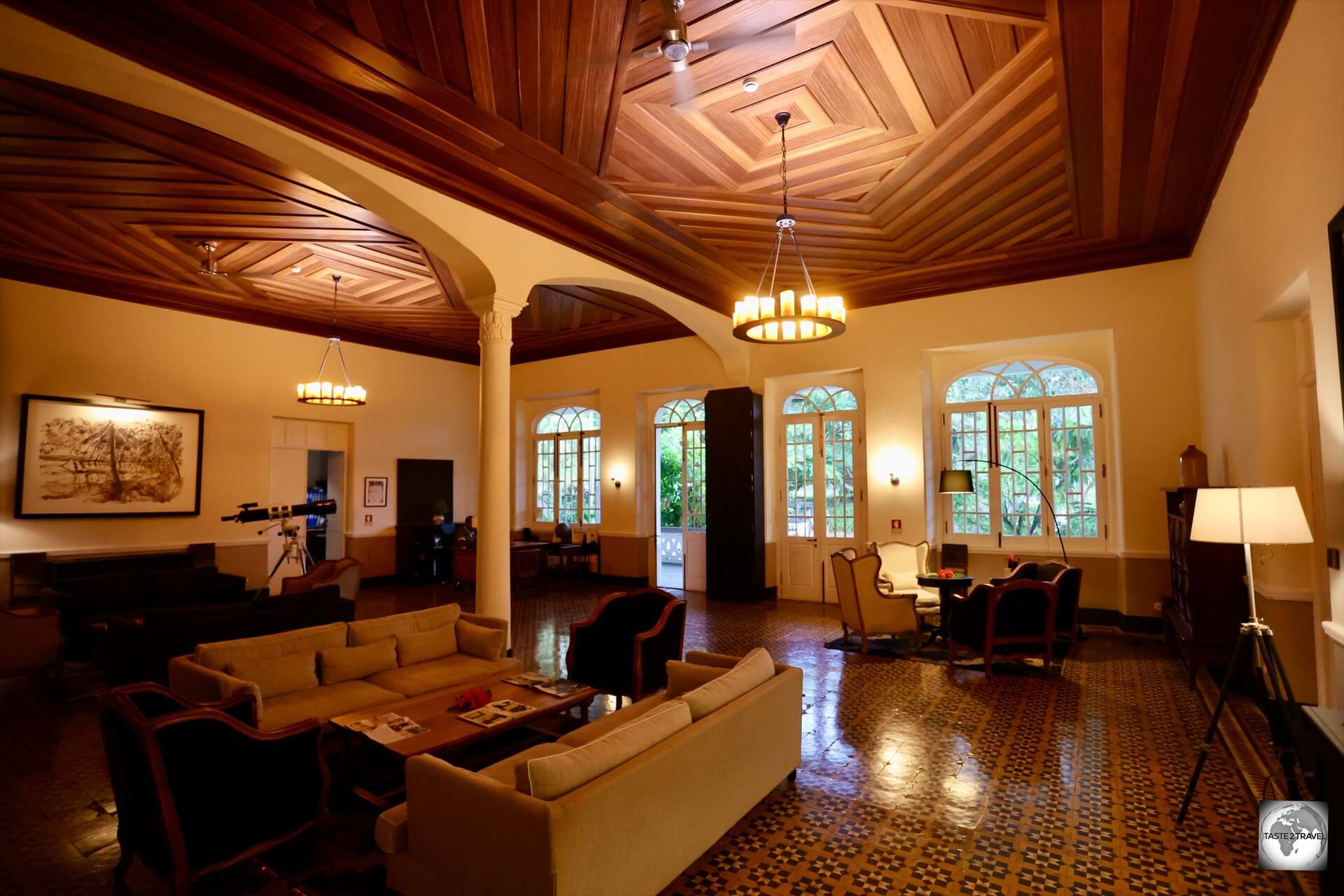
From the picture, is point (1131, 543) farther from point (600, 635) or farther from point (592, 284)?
point (592, 284)

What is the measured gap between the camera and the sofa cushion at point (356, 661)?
14.4 feet

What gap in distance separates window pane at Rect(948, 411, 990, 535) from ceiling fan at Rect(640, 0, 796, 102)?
19.0 ft

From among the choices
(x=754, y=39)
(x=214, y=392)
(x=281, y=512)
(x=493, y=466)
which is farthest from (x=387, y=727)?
(x=214, y=392)

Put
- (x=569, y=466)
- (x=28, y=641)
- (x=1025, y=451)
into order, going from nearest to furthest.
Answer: (x=28, y=641)
(x=1025, y=451)
(x=569, y=466)

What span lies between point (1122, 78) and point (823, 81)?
1855 mm

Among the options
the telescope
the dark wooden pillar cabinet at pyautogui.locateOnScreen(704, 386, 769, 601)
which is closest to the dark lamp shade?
the dark wooden pillar cabinet at pyautogui.locateOnScreen(704, 386, 769, 601)

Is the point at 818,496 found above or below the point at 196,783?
above

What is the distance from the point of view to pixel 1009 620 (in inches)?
228

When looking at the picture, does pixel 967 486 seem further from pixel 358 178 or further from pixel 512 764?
pixel 358 178

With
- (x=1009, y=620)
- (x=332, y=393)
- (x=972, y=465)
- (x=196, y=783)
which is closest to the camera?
(x=196, y=783)

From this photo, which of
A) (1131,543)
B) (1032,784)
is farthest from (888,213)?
(1032,784)

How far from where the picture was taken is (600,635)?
498 centimetres

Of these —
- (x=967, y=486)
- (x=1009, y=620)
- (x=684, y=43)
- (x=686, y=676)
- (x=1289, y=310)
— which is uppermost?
(x=684, y=43)

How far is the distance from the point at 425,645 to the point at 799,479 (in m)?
6.27
